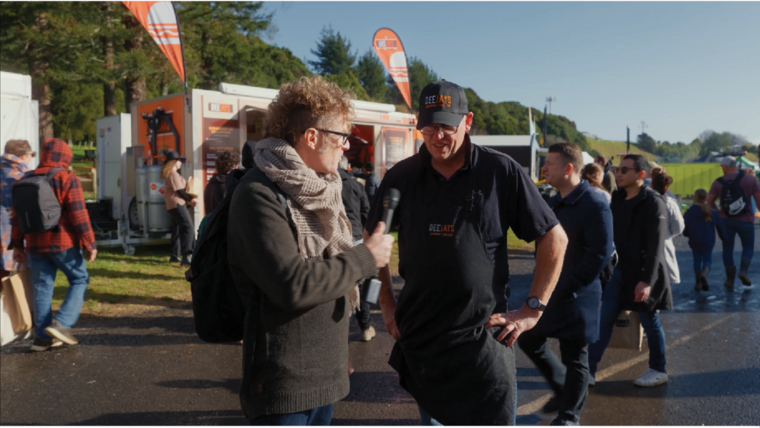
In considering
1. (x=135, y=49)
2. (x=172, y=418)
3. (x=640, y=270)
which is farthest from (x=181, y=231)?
(x=135, y=49)

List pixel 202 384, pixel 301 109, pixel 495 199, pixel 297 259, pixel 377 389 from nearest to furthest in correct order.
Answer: pixel 297 259
pixel 301 109
pixel 495 199
pixel 377 389
pixel 202 384

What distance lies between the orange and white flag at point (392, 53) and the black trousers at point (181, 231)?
710 cm

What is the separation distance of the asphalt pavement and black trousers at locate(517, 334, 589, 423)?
0.37m

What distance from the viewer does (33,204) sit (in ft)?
16.7

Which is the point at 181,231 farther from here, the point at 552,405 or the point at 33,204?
the point at 552,405

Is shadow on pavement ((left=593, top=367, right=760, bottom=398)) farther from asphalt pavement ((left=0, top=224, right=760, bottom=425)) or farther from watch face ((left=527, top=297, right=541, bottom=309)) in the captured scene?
watch face ((left=527, top=297, right=541, bottom=309))

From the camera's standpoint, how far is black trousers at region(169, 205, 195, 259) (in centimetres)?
918

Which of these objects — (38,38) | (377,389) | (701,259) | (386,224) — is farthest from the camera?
(38,38)

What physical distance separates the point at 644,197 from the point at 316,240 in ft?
11.5

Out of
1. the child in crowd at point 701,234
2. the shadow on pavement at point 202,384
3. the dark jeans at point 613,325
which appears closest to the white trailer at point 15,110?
the shadow on pavement at point 202,384

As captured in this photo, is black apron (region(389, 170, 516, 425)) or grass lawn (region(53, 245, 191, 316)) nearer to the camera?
black apron (region(389, 170, 516, 425))

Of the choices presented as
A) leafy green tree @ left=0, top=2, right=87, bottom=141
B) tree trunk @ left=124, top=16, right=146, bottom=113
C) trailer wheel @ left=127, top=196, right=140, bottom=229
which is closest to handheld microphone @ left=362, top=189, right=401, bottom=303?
trailer wheel @ left=127, top=196, right=140, bottom=229

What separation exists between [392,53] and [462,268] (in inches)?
513

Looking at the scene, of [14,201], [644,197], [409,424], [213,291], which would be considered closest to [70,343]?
[14,201]
